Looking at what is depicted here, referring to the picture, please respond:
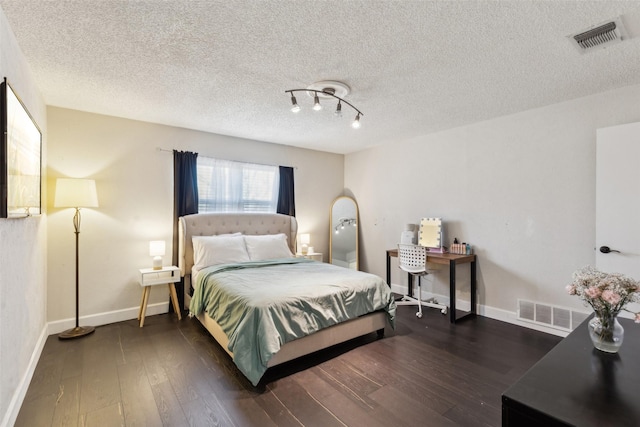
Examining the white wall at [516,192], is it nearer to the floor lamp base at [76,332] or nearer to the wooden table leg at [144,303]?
the wooden table leg at [144,303]

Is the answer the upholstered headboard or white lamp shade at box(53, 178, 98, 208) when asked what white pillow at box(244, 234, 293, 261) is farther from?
white lamp shade at box(53, 178, 98, 208)

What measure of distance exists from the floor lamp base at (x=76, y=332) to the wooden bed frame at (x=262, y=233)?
39.7 inches

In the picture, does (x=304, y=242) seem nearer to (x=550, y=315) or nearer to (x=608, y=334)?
(x=550, y=315)

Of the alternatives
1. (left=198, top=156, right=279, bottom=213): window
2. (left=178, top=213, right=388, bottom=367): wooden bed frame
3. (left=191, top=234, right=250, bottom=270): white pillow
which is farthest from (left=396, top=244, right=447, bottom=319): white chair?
(left=198, top=156, right=279, bottom=213): window

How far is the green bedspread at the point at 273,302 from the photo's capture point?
223cm

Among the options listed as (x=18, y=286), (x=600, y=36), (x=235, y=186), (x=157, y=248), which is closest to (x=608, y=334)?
(x=600, y=36)

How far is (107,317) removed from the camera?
136 inches

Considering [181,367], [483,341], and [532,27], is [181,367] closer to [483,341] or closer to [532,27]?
[483,341]

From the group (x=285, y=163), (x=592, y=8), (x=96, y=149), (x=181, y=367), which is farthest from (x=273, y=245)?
(x=592, y=8)

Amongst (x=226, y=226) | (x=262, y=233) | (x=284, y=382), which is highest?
(x=226, y=226)

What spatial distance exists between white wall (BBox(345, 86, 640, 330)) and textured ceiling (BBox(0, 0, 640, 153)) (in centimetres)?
29

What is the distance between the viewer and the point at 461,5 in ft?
5.36

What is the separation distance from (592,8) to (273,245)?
3.69 meters

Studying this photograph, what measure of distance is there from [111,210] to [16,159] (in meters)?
1.88
